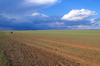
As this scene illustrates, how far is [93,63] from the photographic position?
645cm

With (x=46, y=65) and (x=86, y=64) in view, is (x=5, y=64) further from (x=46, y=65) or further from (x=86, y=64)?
(x=86, y=64)

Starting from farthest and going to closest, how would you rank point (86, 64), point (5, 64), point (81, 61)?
point (81, 61), point (86, 64), point (5, 64)

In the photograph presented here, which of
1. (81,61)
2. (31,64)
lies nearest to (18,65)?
(31,64)

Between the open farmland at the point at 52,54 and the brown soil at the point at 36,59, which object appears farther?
the open farmland at the point at 52,54

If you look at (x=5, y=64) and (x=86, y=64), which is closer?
(x=5, y=64)

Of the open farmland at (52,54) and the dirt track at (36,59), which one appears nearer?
the dirt track at (36,59)

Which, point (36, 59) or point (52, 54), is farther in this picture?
point (52, 54)

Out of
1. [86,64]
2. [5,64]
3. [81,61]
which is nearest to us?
[5,64]

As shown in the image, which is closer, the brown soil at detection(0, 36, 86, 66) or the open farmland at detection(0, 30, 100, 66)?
the brown soil at detection(0, 36, 86, 66)

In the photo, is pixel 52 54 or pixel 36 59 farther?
pixel 52 54

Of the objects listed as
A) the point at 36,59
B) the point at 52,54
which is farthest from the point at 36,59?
the point at 52,54

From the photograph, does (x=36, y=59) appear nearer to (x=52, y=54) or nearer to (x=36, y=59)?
(x=36, y=59)

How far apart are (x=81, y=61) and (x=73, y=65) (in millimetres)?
1145

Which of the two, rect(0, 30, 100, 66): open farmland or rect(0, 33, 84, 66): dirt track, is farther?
rect(0, 30, 100, 66): open farmland
